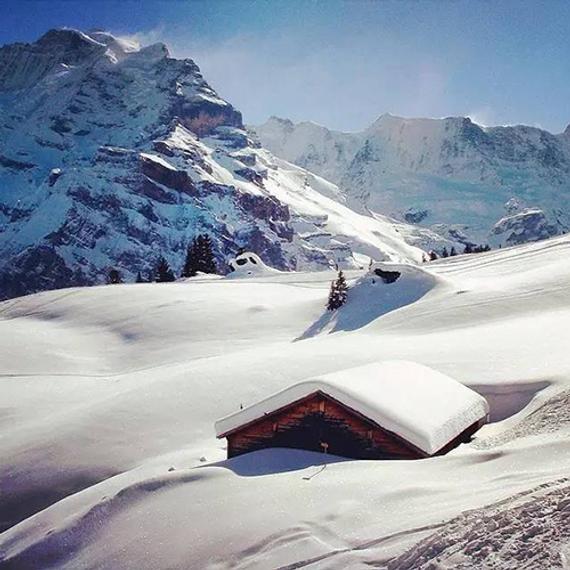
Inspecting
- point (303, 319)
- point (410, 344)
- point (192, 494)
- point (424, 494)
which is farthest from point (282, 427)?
point (303, 319)

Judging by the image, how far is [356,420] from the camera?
13070 millimetres

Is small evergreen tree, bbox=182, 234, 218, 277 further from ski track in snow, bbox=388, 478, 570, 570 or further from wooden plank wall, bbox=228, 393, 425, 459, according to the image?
ski track in snow, bbox=388, 478, 570, 570

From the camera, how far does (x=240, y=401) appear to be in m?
21.6

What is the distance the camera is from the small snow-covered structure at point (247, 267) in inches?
2987

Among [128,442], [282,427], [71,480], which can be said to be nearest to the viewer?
[282,427]

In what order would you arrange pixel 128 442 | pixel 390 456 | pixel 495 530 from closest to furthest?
pixel 495 530 < pixel 390 456 < pixel 128 442

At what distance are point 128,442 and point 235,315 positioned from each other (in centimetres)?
2482

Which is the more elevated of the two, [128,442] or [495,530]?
[495,530]

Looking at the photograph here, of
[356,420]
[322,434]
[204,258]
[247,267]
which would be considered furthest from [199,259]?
[356,420]

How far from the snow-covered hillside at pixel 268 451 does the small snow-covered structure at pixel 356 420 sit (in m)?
0.72

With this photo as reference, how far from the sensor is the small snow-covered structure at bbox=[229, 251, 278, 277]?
75875 millimetres

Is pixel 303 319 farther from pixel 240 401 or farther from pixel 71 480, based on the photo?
pixel 71 480

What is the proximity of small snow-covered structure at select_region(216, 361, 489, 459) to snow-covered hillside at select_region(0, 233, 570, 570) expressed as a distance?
720 millimetres

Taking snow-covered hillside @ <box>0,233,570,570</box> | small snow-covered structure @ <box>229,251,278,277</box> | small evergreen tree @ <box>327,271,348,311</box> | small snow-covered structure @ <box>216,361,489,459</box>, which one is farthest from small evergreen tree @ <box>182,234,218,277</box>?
small snow-covered structure @ <box>216,361,489,459</box>
